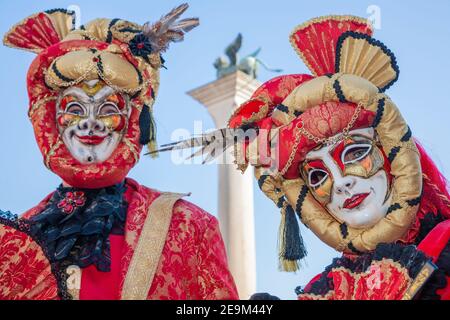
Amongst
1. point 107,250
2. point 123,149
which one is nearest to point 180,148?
point 123,149

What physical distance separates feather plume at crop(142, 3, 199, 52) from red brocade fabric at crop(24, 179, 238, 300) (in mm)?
1054

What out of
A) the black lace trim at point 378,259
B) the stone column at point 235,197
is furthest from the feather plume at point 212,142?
the stone column at point 235,197

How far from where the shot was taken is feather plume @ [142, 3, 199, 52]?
16.6 feet

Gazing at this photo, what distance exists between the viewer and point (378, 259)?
4.02 metres

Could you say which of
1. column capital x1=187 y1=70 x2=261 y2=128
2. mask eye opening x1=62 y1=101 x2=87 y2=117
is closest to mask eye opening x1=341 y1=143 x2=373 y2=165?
mask eye opening x1=62 y1=101 x2=87 y2=117

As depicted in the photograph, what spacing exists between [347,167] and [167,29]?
1.52 meters

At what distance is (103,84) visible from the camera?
4906 millimetres

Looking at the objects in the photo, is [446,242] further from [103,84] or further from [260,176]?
[103,84]

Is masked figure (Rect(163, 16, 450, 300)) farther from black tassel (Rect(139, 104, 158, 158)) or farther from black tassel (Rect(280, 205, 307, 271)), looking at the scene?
black tassel (Rect(139, 104, 158, 158))

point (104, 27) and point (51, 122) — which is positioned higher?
point (104, 27)

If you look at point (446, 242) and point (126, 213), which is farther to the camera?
point (126, 213)

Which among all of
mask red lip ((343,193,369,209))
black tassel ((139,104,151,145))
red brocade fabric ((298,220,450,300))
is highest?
black tassel ((139,104,151,145))

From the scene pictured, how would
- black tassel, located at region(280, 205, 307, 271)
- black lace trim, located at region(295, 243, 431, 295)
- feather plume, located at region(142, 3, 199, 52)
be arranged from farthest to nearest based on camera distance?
feather plume, located at region(142, 3, 199, 52)
black tassel, located at region(280, 205, 307, 271)
black lace trim, located at region(295, 243, 431, 295)

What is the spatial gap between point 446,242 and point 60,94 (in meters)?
2.49
